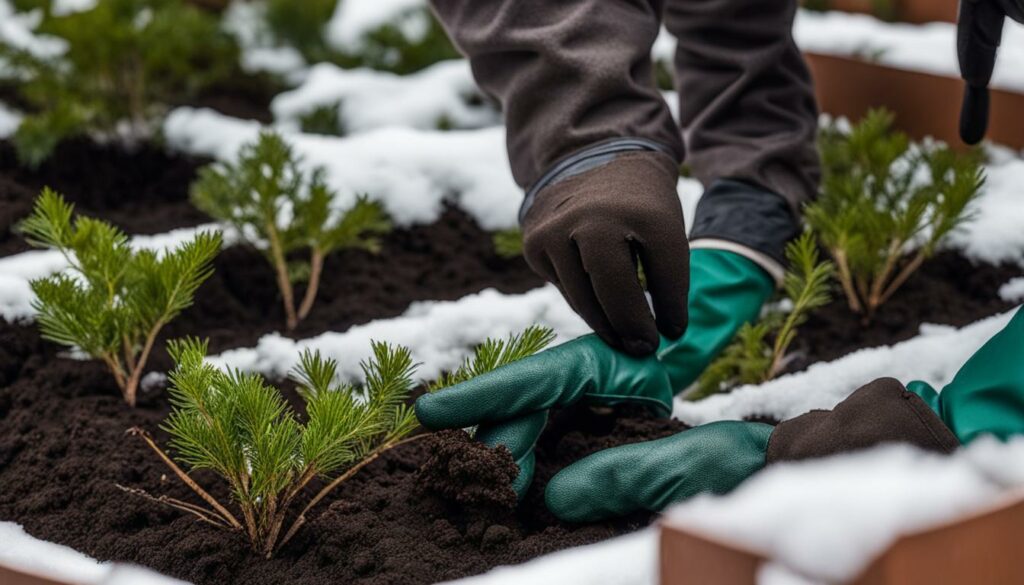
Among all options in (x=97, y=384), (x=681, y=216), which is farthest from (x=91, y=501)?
(x=681, y=216)

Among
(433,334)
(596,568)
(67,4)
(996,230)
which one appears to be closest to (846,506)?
(596,568)

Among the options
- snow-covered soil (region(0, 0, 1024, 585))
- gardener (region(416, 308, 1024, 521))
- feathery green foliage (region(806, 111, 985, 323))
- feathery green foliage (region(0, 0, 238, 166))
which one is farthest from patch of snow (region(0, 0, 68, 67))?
gardener (region(416, 308, 1024, 521))

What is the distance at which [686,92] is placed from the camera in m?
2.63

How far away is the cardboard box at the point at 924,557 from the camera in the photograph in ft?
3.41

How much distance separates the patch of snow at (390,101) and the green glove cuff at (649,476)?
2.16m

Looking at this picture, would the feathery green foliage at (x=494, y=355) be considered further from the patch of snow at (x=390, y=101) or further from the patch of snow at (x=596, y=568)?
the patch of snow at (x=390, y=101)

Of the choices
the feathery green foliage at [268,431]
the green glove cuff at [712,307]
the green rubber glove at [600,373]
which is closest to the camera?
the feathery green foliage at [268,431]

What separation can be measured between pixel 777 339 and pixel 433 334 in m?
0.67

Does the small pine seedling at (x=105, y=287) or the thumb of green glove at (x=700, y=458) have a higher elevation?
the small pine seedling at (x=105, y=287)

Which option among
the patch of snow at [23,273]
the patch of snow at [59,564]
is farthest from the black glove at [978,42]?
the patch of snow at [59,564]

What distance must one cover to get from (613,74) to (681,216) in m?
0.30

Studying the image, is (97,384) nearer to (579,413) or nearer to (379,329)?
(379,329)

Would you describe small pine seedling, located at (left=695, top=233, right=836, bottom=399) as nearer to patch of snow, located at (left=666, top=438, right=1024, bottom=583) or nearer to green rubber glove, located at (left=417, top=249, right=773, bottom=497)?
green rubber glove, located at (left=417, top=249, right=773, bottom=497)

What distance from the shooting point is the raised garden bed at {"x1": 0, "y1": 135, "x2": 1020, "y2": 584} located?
4.97 ft
